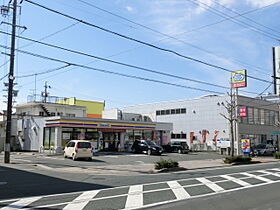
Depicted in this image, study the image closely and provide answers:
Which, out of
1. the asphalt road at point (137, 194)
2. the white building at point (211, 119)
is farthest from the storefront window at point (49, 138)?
the white building at point (211, 119)

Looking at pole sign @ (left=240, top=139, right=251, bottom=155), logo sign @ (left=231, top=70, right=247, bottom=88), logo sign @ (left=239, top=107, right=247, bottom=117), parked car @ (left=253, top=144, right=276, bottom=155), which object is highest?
logo sign @ (left=231, top=70, right=247, bottom=88)

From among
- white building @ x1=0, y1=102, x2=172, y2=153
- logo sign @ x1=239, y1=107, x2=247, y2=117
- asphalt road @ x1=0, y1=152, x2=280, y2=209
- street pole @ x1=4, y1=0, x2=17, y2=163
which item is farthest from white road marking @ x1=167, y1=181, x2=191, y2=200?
logo sign @ x1=239, y1=107, x2=247, y2=117

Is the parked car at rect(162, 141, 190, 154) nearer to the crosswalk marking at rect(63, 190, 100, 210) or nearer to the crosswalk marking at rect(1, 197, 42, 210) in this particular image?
the crosswalk marking at rect(63, 190, 100, 210)

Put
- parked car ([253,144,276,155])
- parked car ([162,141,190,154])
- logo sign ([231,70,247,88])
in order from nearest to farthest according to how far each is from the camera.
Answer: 1. logo sign ([231,70,247,88])
2. parked car ([162,141,190,154])
3. parked car ([253,144,276,155])

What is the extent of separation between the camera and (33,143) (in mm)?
33656

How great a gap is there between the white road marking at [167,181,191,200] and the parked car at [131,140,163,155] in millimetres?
18694

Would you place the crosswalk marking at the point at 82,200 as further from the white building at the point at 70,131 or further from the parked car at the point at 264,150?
the parked car at the point at 264,150

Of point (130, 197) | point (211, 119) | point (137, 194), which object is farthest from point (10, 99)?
point (211, 119)

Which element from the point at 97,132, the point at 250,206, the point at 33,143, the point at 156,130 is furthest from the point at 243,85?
the point at 250,206

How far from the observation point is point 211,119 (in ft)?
152

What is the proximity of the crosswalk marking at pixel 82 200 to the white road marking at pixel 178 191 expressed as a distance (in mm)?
2761

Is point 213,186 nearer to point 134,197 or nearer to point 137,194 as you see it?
point 137,194

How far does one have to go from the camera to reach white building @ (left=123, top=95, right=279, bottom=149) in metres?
44.9

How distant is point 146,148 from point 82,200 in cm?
2319
